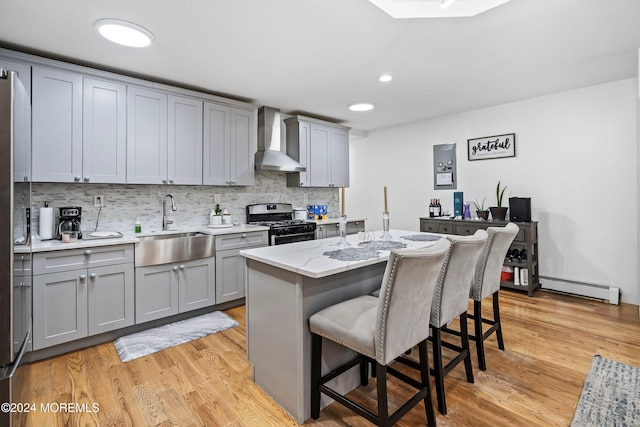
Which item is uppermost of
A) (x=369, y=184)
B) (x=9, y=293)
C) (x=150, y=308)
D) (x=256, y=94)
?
(x=256, y=94)

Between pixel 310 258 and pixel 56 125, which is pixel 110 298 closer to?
pixel 56 125

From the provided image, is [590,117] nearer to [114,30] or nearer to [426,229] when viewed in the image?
[426,229]

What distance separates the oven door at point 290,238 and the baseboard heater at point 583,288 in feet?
10.1

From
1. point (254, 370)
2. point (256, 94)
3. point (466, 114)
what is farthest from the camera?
point (466, 114)

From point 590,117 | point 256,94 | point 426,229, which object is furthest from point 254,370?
point 590,117

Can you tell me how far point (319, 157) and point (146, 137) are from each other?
244 centimetres

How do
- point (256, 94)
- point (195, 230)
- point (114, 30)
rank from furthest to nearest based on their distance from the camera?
point (256, 94) → point (195, 230) → point (114, 30)

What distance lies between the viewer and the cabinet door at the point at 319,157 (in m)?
4.77

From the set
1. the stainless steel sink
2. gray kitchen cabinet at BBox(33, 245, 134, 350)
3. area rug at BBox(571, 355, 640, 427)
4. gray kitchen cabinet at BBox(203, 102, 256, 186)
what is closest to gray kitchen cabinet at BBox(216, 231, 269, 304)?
the stainless steel sink

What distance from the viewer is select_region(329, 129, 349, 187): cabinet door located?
5.09m

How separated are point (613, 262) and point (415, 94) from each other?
2.99 metres

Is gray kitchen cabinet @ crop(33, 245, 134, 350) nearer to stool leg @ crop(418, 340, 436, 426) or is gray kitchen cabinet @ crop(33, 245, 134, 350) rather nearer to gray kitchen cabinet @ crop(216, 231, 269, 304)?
gray kitchen cabinet @ crop(216, 231, 269, 304)

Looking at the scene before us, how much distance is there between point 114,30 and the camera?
2.26 metres

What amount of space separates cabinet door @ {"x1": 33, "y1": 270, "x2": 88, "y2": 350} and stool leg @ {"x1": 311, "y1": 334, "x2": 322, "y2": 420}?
6.85ft
